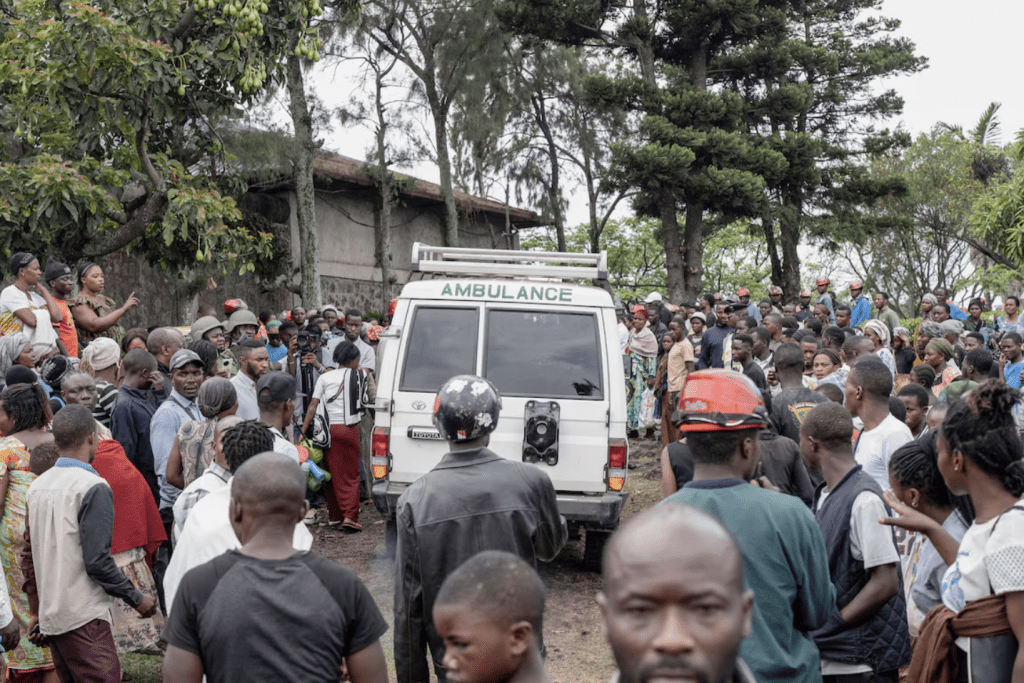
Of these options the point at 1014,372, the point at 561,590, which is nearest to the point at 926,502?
the point at 561,590

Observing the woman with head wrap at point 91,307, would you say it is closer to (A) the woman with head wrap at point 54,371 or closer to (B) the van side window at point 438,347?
(A) the woman with head wrap at point 54,371

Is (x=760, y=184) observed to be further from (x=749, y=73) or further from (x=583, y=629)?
(x=583, y=629)

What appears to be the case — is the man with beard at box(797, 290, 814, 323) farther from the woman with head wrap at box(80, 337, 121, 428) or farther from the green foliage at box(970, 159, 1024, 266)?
the woman with head wrap at box(80, 337, 121, 428)

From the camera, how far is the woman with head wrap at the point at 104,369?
6.03 metres

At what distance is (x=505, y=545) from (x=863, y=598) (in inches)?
51.1

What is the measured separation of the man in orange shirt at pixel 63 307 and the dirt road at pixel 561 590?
278 centimetres

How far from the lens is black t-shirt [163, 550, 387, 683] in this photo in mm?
2469

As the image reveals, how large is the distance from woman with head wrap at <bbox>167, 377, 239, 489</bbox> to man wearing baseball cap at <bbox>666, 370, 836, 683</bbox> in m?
3.02

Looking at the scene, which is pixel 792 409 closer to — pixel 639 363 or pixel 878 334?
pixel 878 334

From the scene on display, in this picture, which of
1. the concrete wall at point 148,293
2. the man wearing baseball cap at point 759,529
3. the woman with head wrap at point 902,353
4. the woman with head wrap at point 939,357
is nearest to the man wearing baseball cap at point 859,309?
the woman with head wrap at point 902,353

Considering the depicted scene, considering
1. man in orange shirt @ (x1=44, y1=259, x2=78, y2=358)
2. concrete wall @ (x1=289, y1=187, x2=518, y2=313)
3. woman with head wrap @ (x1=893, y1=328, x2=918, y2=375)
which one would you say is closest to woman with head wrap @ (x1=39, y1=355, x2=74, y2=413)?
man in orange shirt @ (x1=44, y1=259, x2=78, y2=358)

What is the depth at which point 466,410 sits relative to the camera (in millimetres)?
3488

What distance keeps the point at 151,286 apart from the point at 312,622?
1801 cm

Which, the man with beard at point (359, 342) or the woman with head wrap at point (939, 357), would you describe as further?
the man with beard at point (359, 342)
